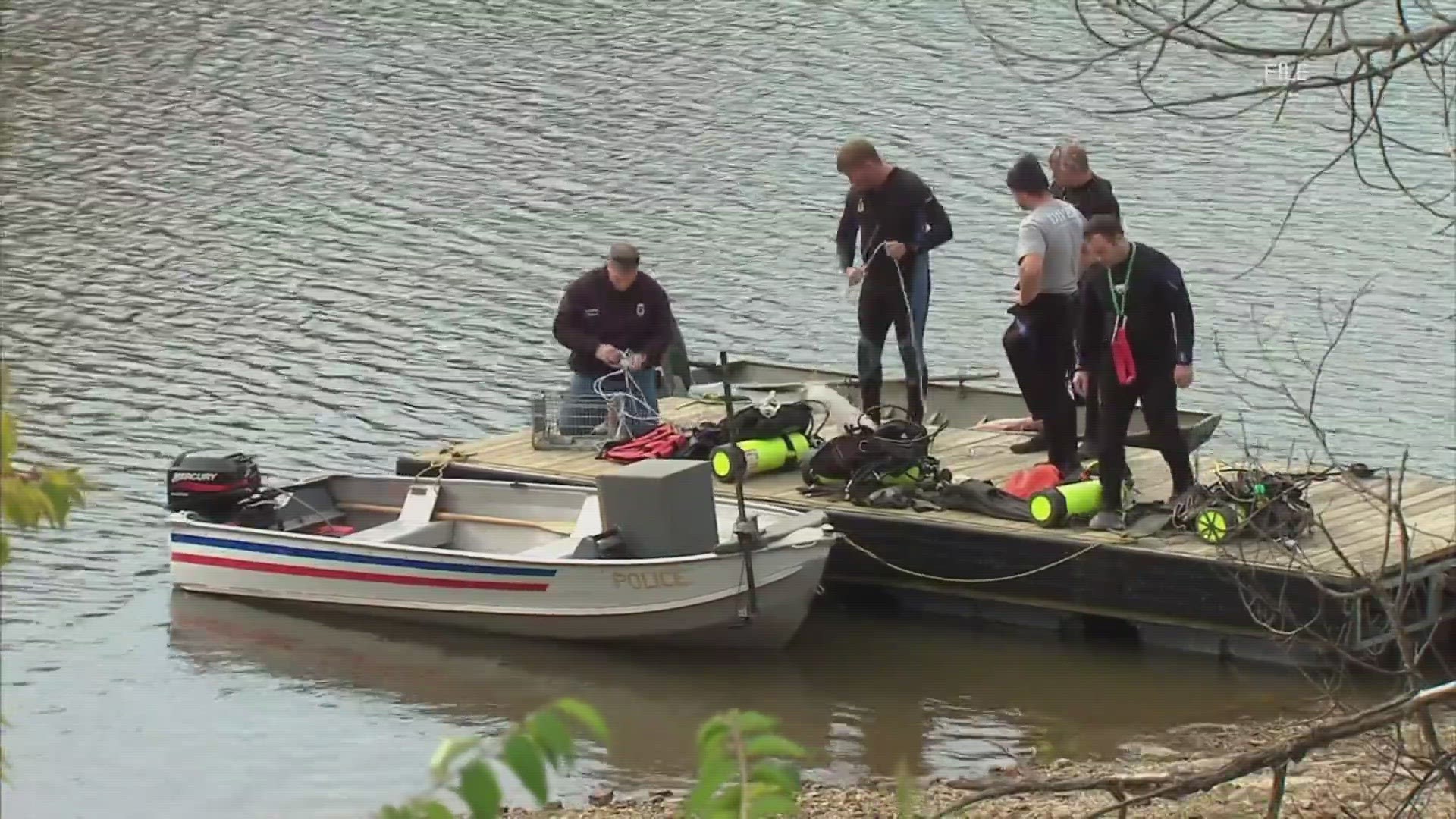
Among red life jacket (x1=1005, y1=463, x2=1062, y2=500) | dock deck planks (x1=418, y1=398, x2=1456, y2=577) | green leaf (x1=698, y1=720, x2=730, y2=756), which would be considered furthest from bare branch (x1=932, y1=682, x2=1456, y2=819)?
red life jacket (x1=1005, y1=463, x2=1062, y2=500)

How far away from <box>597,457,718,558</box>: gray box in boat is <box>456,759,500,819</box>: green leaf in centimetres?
801

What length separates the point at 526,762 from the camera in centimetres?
322

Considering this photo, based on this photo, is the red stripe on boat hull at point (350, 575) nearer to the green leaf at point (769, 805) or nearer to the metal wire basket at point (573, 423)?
the metal wire basket at point (573, 423)

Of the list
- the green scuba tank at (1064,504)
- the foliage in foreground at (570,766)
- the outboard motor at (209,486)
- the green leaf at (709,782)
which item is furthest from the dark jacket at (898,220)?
the green leaf at (709,782)

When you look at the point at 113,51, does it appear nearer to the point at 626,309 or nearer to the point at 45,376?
the point at 45,376

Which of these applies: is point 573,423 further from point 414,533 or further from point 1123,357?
point 1123,357

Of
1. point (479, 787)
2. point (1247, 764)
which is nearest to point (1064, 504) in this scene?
point (1247, 764)

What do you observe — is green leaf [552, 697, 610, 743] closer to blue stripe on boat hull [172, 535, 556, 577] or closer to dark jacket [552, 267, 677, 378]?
blue stripe on boat hull [172, 535, 556, 577]

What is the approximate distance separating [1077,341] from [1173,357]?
56 cm

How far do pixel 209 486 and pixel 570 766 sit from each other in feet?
30.3

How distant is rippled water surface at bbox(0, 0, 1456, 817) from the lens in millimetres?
10930

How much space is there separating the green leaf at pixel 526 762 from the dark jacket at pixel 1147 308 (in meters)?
7.79

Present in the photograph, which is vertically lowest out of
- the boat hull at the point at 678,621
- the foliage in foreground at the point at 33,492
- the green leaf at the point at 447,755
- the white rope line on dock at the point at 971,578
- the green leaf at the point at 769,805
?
the boat hull at the point at 678,621

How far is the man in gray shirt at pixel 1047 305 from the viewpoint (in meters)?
11.8
